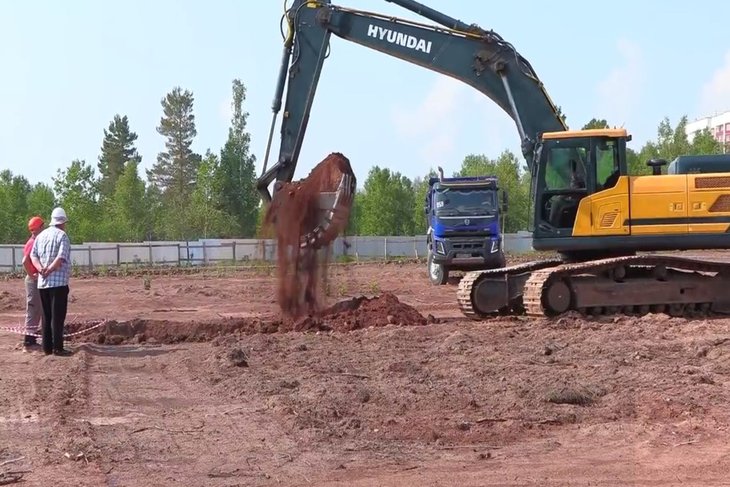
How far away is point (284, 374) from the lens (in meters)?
9.87

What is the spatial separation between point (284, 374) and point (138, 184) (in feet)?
175

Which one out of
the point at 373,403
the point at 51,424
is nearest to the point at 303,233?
the point at 373,403

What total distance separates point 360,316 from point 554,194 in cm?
357

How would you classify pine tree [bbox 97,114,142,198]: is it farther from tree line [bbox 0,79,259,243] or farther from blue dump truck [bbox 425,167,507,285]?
blue dump truck [bbox 425,167,507,285]

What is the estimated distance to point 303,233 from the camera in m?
14.2

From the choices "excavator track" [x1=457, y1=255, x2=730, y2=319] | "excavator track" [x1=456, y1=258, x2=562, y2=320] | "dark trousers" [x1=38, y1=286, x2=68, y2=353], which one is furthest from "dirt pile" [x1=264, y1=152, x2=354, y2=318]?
"dark trousers" [x1=38, y1=286, x2=68, y2=353]

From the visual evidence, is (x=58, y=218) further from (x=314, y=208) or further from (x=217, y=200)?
(x=217, y=200)

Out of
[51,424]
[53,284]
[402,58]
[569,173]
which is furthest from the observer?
[402,58]

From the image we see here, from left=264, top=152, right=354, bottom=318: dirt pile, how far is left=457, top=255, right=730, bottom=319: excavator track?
103 inches

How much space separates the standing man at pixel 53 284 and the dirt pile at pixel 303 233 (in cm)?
342

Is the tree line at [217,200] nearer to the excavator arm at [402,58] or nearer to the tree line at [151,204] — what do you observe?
the tree line at [151,204]

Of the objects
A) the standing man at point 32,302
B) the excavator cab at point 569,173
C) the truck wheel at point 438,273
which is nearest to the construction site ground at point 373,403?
the standing man at point 32,302

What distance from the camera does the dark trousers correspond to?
11680mm

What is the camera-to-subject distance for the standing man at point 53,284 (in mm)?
11688
